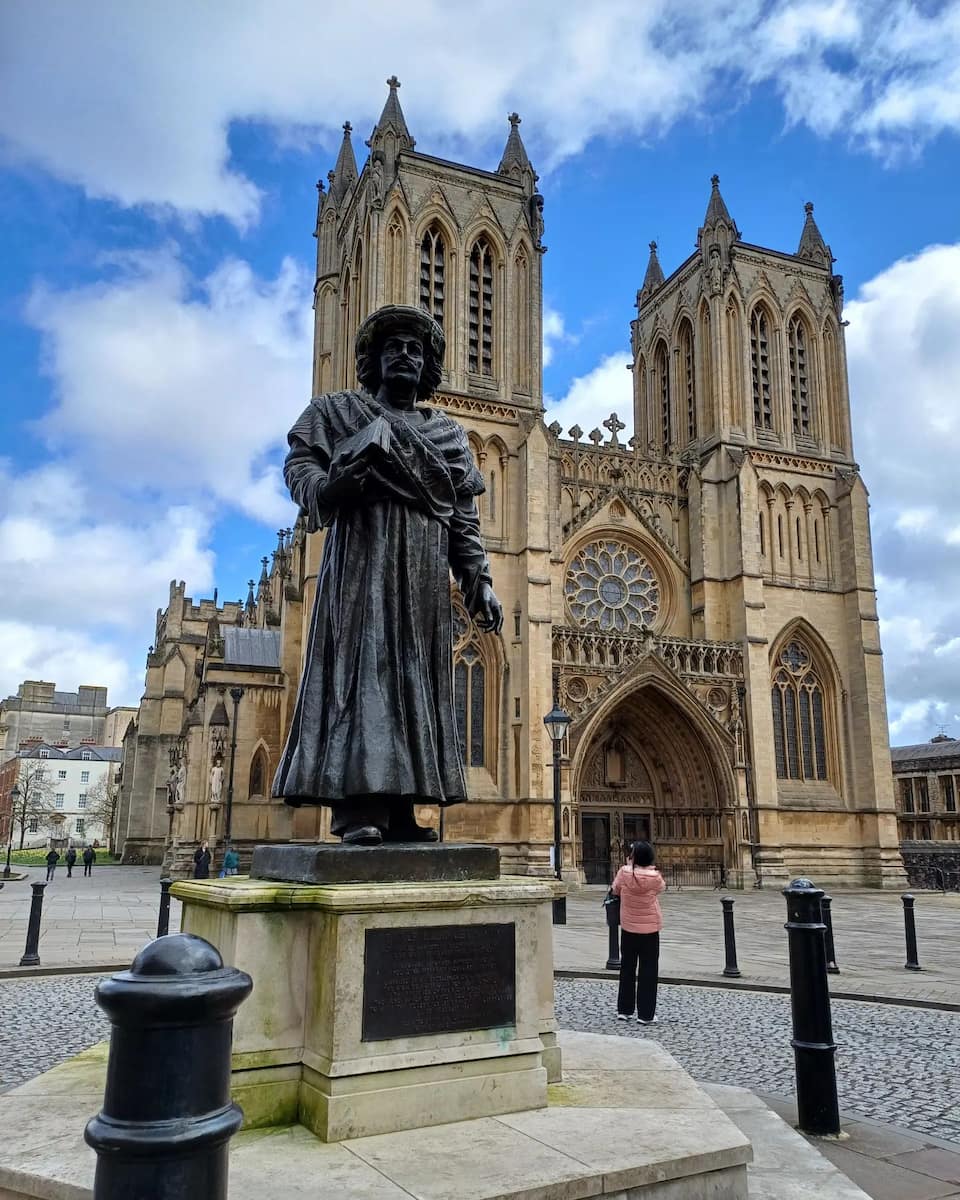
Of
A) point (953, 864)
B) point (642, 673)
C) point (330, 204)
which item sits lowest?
point (953, 864)

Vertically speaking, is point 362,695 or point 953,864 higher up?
point 362,695

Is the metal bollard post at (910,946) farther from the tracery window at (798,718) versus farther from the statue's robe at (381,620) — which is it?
the tracery window at (798,718)

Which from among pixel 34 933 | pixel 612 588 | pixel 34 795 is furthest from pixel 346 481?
pixel 34 795

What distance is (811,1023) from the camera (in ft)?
15.2

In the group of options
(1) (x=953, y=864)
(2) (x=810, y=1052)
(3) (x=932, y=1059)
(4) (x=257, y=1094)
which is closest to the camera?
(4) (x=257, y=1094)

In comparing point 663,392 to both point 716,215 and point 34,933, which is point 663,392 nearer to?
point 716,215

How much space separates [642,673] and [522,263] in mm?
15020

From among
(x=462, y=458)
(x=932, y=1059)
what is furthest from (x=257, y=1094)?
(x=932, y=1059)

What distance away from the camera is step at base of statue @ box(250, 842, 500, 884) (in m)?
3.82

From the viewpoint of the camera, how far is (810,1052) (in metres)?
4.62

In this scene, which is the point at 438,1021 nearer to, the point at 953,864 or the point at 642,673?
the point at 642,673

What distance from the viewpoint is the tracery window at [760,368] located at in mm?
35094

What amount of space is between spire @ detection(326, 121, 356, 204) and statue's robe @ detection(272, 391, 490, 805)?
35523mm

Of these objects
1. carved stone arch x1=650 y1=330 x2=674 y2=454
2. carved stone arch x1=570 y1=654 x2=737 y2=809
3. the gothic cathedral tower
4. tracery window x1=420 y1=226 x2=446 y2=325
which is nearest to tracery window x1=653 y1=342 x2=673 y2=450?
carved stone arch x1=650 y1=330 x2=674 y2=454
